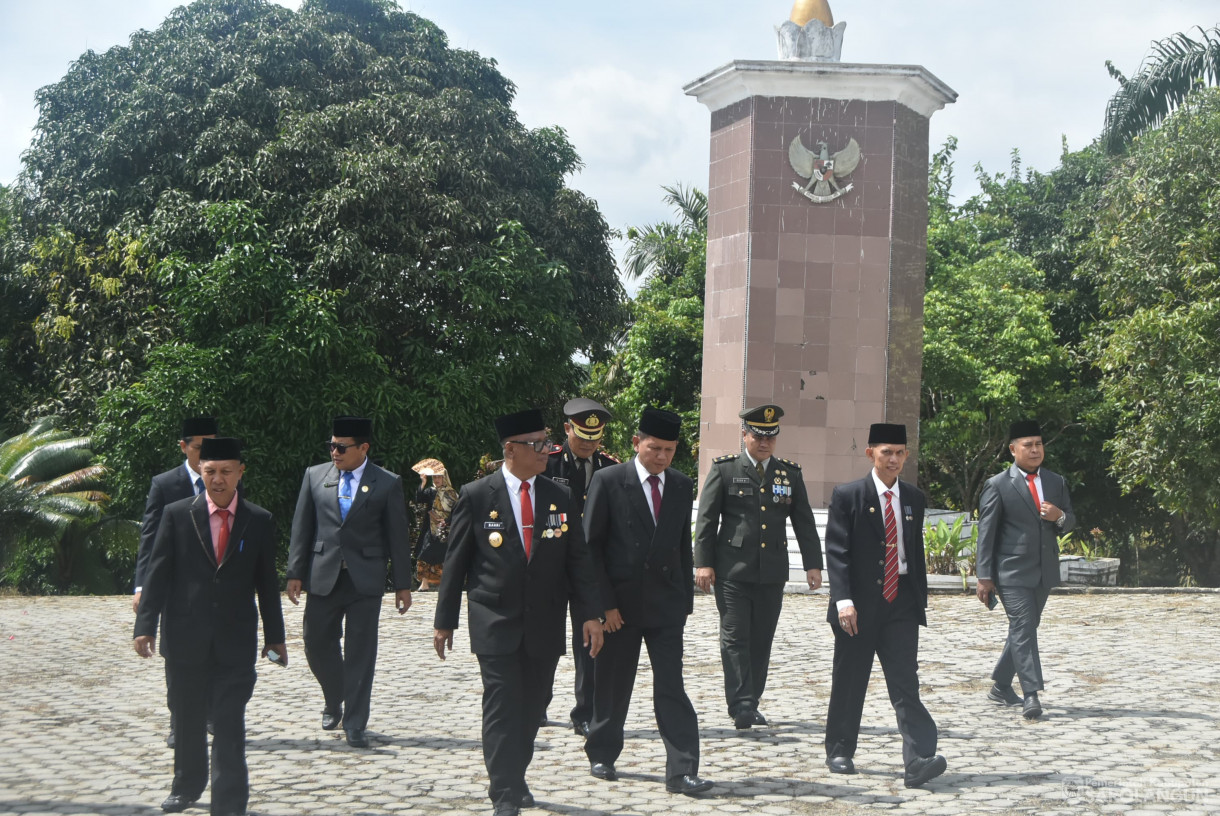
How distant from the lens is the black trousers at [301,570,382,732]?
24.0 feet

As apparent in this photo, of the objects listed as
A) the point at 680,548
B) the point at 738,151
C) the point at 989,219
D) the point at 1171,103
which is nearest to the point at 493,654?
the point at 680,548

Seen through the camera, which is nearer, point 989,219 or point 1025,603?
point 1025,603

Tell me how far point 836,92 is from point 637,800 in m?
12.2

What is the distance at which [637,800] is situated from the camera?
233 inches

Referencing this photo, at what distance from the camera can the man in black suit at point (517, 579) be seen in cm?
569

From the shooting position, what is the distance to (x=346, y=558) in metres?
7.46

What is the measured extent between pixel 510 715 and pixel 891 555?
2.24 m

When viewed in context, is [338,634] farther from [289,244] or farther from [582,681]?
[289,244]

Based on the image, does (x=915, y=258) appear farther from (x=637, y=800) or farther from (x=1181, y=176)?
(x=637, y=800)

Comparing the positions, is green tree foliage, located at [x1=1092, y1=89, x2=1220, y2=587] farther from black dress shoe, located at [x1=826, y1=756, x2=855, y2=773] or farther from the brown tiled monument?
black dress shoe, located at [x1=826, y1=756, x2=855, y2=773]

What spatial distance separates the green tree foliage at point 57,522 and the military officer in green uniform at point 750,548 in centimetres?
1479

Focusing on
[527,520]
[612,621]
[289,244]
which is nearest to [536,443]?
[527,520]

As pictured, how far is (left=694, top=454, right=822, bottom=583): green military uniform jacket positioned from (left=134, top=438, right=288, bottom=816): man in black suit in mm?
2937

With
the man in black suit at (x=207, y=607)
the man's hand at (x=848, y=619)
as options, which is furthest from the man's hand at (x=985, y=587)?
the man in black suit at (x=207, y=607)
